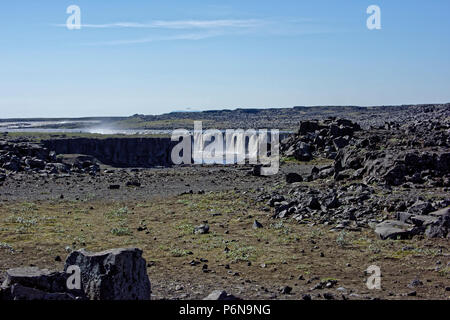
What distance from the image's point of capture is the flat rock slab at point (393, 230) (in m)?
21.1

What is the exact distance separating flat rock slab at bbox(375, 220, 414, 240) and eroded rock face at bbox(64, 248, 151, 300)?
41.4 feet

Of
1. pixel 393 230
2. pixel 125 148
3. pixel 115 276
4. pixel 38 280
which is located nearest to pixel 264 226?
pixel 393 230

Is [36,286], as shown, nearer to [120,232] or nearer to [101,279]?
[101,279]


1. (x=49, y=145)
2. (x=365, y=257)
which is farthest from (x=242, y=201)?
(x=49, y=145)

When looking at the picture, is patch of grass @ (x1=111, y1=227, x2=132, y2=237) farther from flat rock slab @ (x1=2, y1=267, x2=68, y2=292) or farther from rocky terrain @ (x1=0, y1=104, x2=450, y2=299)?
flat rock slab @ (x1=2, y1=267, x2=68, y2=292)

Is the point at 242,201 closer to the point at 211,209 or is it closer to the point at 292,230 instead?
the point at 211,209

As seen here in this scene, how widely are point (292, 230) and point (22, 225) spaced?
46.4 ft

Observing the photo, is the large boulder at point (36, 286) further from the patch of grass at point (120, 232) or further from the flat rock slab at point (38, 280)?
the patch of grass at point (120, 232)

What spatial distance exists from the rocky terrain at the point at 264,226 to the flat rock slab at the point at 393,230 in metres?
0.05

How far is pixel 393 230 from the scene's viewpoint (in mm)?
21469

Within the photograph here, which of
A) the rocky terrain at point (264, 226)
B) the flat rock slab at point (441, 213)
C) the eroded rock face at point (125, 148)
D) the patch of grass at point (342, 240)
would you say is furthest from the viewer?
the eroded rock face at point (125, 148)

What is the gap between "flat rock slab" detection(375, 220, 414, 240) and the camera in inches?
829

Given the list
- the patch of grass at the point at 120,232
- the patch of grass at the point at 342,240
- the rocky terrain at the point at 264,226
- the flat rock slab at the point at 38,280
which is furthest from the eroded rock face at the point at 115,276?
the patch of grass at the point at 120,232

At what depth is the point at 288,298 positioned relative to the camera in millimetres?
13891
